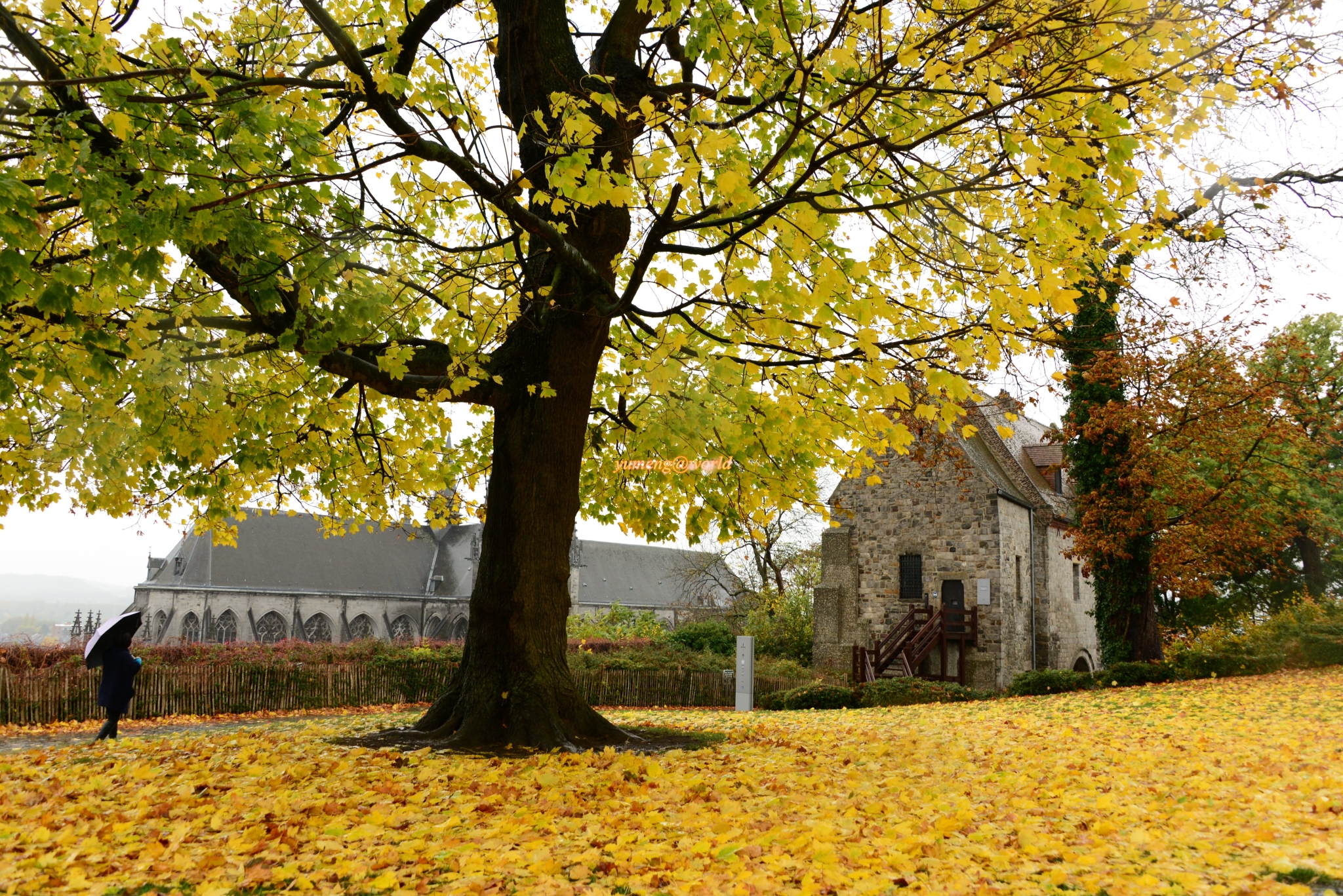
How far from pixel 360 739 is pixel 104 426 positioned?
3.65 meters

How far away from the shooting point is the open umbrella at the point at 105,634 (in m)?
9.80

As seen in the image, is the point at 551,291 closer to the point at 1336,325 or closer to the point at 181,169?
the point at 181,169

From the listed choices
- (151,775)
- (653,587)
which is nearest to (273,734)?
(151,775)

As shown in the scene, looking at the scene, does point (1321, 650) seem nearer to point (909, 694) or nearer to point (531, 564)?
point (909, 694)

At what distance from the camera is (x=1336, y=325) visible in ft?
119

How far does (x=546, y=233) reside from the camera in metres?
6.66

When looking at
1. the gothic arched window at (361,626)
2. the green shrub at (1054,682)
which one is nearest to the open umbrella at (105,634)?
the green shrub at (1054,682)

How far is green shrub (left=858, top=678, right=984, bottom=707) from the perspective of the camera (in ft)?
62.3

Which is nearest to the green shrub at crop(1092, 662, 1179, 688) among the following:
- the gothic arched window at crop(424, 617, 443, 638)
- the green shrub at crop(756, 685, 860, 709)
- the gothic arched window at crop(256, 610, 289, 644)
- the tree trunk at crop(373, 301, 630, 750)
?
the green shrub at crop(756, 685, 860, 709)

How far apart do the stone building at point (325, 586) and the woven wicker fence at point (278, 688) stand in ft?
66.1

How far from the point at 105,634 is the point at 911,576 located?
23877 mm

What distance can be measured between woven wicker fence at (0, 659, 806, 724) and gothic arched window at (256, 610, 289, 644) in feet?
110

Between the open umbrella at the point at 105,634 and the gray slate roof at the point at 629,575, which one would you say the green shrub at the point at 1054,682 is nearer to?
the open umbrella at the point at 105,634

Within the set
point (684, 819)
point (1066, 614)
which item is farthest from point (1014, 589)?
point (684, 819)
